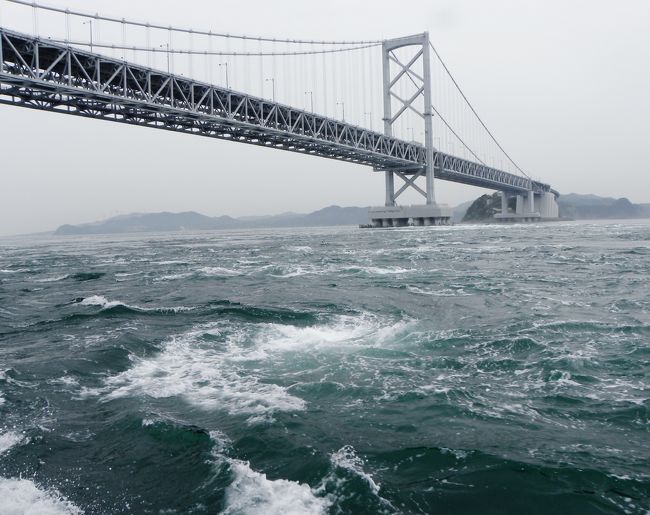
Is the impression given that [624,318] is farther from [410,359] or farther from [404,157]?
[404,157]

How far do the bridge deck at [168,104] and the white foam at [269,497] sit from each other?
31.1m

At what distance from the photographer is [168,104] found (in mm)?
39031

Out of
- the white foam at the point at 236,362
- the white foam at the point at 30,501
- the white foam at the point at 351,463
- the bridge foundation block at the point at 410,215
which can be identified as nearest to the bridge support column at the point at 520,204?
the bridge foundation block at the point at 410,215

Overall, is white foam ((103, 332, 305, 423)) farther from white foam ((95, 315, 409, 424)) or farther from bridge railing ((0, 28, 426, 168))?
bridge railing ((0, 28, 426, 168))

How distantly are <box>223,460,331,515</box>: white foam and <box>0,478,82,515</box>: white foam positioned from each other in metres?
0.96

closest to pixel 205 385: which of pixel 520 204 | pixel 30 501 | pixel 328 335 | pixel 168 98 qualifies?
pixel 30 501

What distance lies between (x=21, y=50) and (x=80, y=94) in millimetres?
3828

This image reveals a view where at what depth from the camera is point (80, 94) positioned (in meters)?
31.1

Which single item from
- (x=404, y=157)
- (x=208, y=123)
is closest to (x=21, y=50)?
(x=208, y=123)

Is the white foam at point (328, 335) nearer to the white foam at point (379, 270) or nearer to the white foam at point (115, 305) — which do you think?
the white foam at point (115, 305)

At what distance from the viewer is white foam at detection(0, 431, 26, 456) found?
4008 millimetres

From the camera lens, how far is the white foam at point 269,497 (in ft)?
10.4

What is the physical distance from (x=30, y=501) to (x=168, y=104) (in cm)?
3957

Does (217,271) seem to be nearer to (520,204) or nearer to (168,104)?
(168,104)
